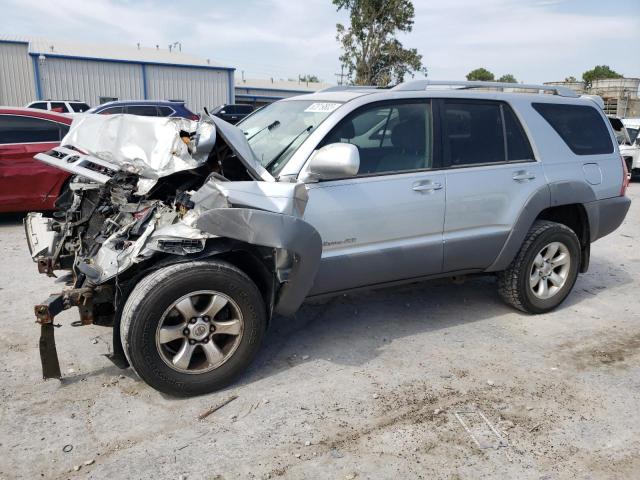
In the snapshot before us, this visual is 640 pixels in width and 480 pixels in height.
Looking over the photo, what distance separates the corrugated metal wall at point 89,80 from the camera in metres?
28.0

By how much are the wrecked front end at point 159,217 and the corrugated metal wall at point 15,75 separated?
2836 cm

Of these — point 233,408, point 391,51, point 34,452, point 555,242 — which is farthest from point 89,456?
point 391,51

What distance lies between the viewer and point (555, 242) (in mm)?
4547

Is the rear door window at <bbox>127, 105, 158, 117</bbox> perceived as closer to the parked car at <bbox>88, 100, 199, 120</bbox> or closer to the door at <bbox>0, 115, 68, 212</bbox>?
the parked car at <bbox>88, 100, 199, 120</bbox>

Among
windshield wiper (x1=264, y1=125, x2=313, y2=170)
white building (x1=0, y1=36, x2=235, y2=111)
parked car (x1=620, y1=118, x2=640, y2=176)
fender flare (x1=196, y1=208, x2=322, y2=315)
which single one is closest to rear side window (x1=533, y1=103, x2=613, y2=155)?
windshield wiper (x1=264, y1=125, x2=313, y2=170)

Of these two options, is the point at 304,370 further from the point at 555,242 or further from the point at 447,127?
the point at 555,242

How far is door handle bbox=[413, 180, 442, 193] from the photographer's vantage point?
377 cm

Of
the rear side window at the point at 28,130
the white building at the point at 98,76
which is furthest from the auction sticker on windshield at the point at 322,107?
the white building at the point at 98,76

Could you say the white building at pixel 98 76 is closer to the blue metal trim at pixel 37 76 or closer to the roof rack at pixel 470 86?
the blue metal trim at pixel 37 76

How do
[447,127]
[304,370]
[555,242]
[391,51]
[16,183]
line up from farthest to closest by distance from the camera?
[391,51] → [16,183] → [555,242] → [447,127] → [304,370]

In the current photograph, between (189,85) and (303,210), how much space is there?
3118cm

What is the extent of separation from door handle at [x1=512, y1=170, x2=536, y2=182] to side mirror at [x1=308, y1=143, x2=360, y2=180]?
1.64m

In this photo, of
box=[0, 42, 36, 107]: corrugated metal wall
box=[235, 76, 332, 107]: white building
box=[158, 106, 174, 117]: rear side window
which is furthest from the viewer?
box=[235, 76, 332, 107]: white building

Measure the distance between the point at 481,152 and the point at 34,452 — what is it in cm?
351
